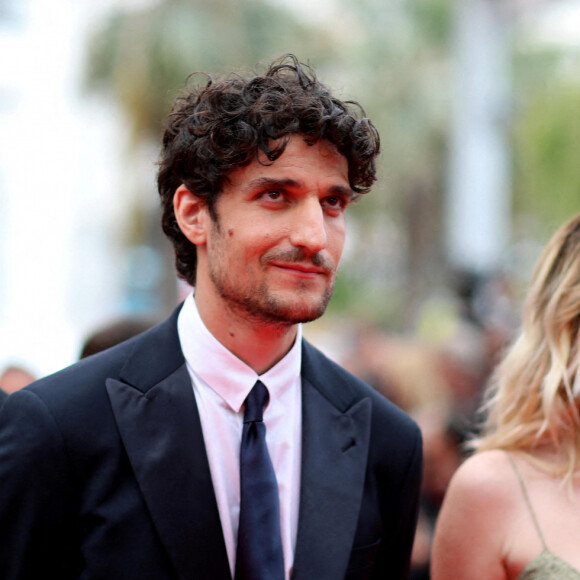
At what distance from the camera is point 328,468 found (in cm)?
272

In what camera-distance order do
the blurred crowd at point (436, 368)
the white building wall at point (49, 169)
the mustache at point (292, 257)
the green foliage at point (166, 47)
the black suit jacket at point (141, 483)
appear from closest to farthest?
1. the black suit jacket at point (141, 483)
2. the mustache at point (292, 257)
3. the blurred crowd at point (436, 368)
4. the white building wall at point (49, 169)
5. the green foliage at point (166, 47)

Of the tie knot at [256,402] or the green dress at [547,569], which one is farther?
the green dress at [547,569]

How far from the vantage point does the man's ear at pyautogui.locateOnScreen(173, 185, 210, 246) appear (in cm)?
271

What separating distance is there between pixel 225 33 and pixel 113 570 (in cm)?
1834

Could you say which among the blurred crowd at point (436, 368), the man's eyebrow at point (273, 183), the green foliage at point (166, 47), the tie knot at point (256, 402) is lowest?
the blurred crowd at point (436, 368)

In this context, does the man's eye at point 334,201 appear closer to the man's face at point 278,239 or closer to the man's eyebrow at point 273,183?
the man's face at point 278,239

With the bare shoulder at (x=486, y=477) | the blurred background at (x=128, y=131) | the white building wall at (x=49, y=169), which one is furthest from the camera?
the blurred background at (x=128, y=131)

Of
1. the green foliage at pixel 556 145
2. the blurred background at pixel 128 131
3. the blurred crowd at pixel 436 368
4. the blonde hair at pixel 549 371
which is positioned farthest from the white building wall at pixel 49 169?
the blonde hair at pixel 549 371

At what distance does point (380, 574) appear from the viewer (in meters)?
2.89

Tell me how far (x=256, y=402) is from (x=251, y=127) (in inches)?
30.9

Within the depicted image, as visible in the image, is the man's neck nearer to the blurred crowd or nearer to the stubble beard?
the stubble beard

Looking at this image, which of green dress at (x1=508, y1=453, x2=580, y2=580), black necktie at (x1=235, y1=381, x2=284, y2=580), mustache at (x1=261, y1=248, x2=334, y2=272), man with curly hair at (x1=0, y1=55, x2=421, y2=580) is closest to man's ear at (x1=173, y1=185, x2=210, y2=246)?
man with curly hair at (x1=0, y1=55, x2=421, y2=580)

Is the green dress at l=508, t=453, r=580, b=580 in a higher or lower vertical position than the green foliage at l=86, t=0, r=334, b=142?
lower

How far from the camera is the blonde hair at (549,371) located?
3143 mm
